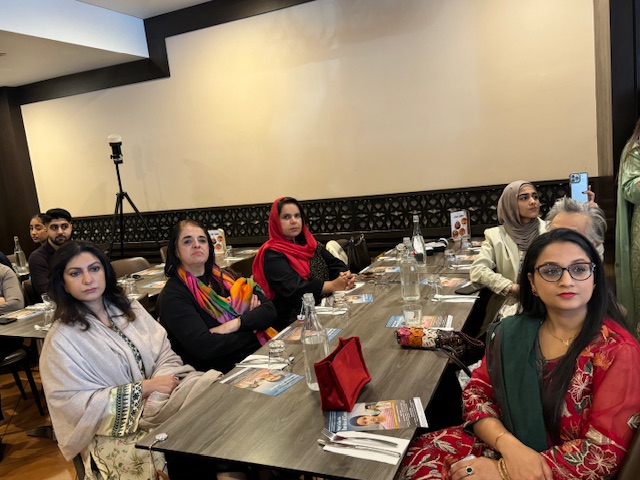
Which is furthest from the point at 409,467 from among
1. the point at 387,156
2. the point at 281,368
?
the point at 387,156

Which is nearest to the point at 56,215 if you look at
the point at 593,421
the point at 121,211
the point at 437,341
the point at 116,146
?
the point at 116,146

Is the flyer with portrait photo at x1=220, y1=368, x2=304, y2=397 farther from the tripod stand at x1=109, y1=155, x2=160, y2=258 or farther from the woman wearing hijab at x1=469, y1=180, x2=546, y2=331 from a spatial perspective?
the tripod stand at x1=109, y1=155, x2=160, y2=258

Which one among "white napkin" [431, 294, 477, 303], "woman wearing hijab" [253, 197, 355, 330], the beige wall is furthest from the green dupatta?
the beige wall

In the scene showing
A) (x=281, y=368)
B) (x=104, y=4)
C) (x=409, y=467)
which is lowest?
(x=409, y=467)

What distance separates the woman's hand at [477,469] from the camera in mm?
1210

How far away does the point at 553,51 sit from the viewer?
387 centimetres

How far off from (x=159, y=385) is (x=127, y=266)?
2595 mm

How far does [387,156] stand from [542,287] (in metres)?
3.41

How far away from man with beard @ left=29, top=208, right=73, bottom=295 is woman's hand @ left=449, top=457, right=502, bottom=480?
11.1 ft

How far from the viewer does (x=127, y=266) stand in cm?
410

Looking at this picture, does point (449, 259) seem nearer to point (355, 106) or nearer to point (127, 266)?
point (355, 106)

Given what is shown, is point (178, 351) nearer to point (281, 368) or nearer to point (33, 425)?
point (281, 368)

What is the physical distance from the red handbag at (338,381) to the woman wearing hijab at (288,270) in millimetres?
1344

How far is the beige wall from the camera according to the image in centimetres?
395
